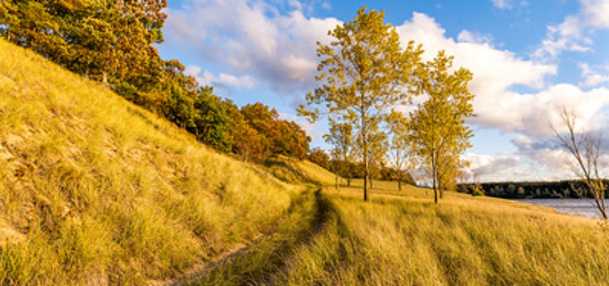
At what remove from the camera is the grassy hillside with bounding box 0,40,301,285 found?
130 inches

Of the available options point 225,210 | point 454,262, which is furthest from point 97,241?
point 454,262

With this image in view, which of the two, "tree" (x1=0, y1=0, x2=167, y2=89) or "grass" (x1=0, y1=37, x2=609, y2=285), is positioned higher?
"tree" (x1=0, y1=0, x2=167, y2=89)

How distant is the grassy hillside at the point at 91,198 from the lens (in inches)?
130

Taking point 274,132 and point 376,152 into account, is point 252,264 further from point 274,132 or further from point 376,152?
point 274,132

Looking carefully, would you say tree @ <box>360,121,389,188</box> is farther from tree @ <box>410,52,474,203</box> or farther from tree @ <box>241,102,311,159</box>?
tree @ <box>241,102,311,159</box>

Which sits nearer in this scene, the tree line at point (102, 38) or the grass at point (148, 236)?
the grass at point (148, 236)

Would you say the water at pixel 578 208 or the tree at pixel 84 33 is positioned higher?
the tree at pixel 84 33

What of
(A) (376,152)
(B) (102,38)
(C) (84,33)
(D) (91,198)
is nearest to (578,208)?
(A) (376,152)

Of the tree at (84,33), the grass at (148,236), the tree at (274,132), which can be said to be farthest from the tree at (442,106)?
the tree at (274,132)

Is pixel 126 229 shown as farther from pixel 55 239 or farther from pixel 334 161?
pixel 334 161

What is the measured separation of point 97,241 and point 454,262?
5871 millimetres

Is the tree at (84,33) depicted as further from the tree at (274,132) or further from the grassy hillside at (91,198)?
the tree at (274,132)

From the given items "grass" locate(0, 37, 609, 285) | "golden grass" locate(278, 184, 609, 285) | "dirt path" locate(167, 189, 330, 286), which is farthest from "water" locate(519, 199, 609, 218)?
"dirt path" locate(167, 189, 330, 286)

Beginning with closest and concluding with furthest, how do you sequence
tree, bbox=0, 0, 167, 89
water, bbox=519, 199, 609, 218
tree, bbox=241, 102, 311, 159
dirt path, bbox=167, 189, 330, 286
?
dirt path, bbox=167, 189, 330, 286
water, bbox=519, 199, 609, 218
tree, bbox=0, 0, 167, 89
tree, bbox=241, 102, 311, 159
